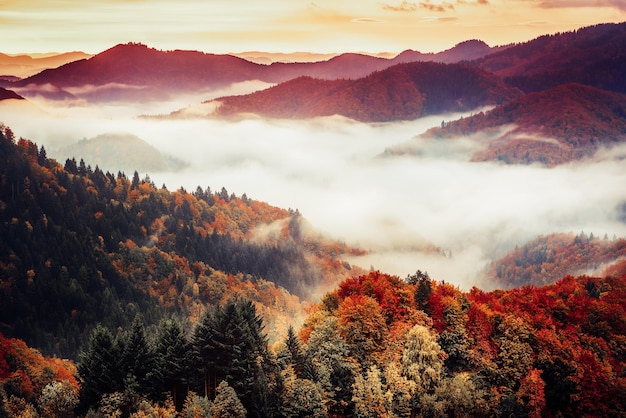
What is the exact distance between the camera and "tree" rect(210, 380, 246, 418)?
6812 centimetres

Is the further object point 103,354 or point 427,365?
point 427,365

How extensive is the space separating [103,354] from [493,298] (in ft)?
192

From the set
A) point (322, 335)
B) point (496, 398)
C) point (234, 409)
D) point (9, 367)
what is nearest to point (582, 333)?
point (496, 398)

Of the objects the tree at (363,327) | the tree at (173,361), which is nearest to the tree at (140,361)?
the tree at (173,361)

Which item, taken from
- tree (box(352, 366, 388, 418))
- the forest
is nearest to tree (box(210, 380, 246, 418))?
the forest

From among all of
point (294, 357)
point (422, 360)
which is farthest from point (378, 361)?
point (294, 357)

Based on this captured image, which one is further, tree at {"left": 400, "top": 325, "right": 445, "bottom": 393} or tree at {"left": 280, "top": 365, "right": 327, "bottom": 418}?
tree at {"left": 400, "top": 325, "right": 445, "bottom": 393}

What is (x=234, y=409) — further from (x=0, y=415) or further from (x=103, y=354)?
(x=0, y=415)

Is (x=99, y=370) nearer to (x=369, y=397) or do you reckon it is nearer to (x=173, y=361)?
(x=173, y=361)

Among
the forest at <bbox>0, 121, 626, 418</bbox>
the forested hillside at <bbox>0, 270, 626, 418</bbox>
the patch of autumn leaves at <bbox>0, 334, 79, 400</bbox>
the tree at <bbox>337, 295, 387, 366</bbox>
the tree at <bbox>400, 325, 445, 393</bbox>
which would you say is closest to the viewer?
the forest at <bbox>0, 121, 626, 418</bbox>

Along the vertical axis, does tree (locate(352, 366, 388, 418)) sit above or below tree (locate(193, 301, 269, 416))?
below

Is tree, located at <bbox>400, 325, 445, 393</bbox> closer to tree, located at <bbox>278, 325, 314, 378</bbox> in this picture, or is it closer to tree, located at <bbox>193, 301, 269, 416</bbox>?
tree, located at <bbox>278, 325, 314, 378</bbox>

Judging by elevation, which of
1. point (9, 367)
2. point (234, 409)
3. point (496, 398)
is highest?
point (234, 409)

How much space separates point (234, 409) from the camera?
68688 millimetres
